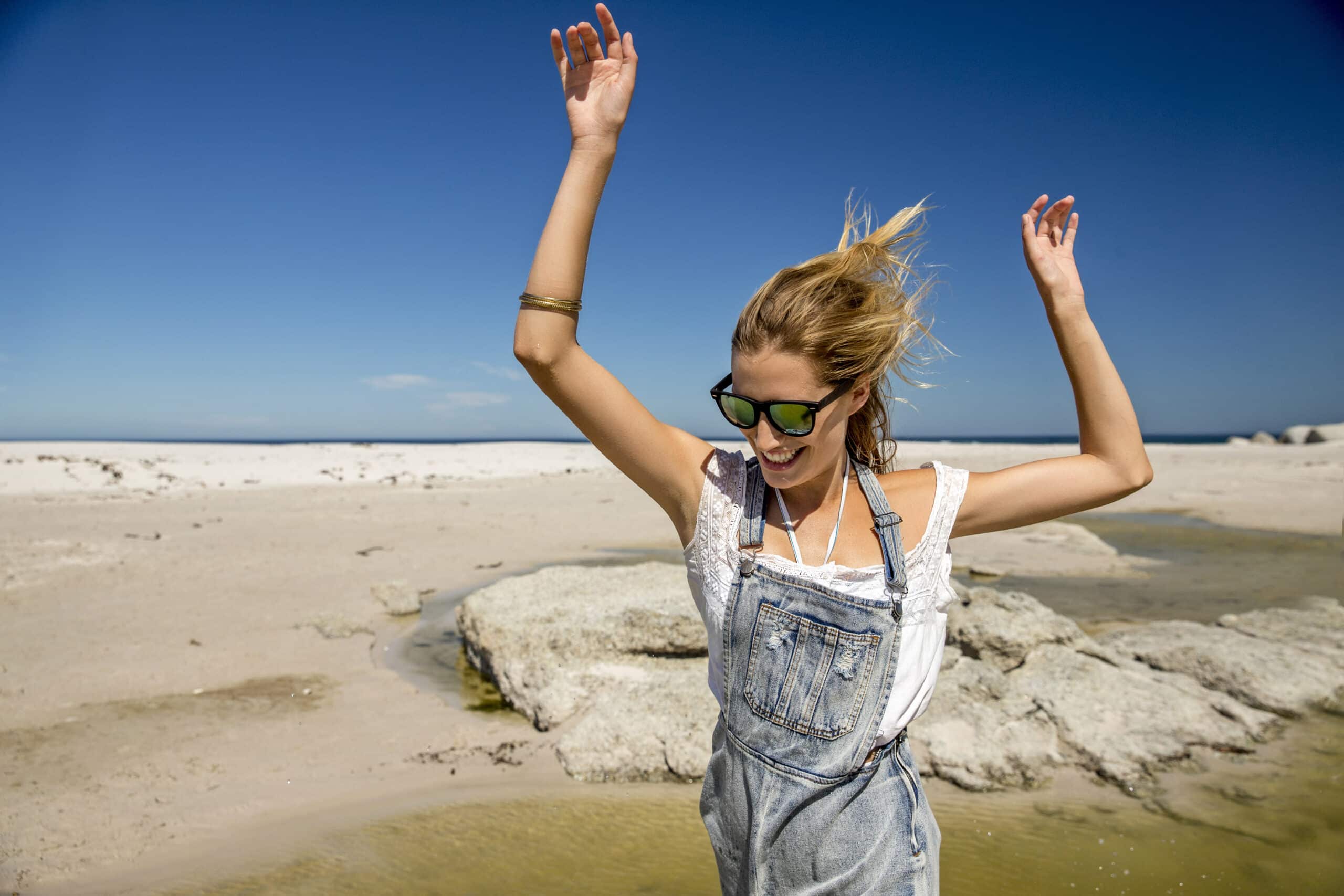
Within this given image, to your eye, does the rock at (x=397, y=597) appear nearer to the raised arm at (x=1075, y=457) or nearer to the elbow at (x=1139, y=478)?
the raised arm at (x=1075, y=457)

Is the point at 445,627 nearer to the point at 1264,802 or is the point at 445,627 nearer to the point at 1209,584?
the point at 1264,802

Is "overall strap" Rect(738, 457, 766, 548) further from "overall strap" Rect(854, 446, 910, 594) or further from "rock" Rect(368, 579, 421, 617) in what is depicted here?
"rock" Rect(368, 579, 421, 617)

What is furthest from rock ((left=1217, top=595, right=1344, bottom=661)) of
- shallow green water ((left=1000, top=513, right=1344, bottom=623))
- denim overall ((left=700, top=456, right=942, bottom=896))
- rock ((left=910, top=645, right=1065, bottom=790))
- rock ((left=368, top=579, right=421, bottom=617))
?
Result: rock ((left=368, top=579, right=421, bottom=617))

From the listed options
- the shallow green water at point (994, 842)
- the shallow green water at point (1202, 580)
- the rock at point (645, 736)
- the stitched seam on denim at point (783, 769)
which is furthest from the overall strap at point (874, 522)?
the shallow green water at point (1202, 580)

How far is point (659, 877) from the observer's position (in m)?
3.22

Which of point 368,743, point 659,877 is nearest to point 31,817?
point 368,743

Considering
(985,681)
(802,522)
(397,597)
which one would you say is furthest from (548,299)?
(397,597)

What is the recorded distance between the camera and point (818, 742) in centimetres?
154

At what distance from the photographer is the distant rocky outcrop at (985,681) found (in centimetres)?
406

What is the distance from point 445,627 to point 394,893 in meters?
3.71

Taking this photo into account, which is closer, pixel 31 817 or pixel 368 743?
pixel 31 817

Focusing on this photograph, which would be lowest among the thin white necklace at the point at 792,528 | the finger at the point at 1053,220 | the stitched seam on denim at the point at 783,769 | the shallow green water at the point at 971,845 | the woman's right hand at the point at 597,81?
the shallow green water at the point at 971,845

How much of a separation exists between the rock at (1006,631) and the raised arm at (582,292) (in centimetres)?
398

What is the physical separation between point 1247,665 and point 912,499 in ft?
15.4
